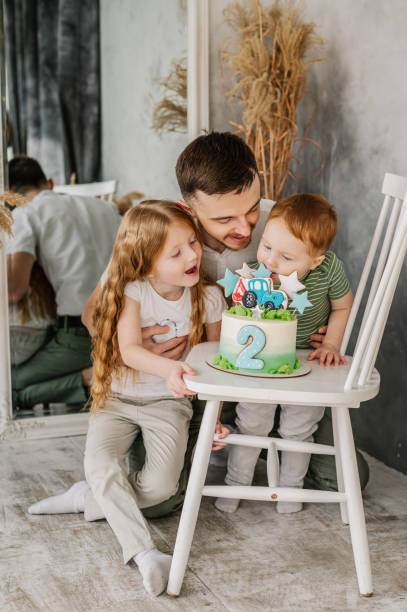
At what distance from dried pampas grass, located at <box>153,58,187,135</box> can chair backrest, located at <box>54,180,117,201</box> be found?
0.30 metres

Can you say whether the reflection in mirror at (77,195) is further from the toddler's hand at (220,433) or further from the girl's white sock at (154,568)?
the girl's white sock at (154,568)

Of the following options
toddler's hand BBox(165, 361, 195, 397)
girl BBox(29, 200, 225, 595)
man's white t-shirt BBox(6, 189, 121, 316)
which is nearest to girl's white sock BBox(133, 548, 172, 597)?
girl BBox(29, 200, 225, 595)

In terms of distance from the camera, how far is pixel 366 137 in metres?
2.33

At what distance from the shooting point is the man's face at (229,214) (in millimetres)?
1869

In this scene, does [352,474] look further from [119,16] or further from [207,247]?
[119,16]

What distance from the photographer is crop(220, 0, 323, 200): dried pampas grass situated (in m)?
2.47

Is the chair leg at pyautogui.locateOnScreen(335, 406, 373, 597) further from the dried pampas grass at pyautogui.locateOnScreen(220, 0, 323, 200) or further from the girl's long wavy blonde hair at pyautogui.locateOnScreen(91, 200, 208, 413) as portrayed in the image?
the dried pampas grass at pyautogui.locateOnScreen(220, 0, 323, 200)

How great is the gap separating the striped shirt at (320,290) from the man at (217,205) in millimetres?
37

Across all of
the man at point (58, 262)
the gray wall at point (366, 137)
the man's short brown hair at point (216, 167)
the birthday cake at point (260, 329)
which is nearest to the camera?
the birthday cake at point (260, 329)

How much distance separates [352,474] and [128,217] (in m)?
0.88

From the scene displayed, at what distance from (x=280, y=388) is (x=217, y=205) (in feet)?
2.05

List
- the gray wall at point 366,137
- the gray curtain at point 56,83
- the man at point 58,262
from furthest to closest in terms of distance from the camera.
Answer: the man at point 58,262
the gray curtain at point 56,83
the gray wall at point 366,137

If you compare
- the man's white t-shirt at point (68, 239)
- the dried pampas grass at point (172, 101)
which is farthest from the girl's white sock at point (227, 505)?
the dried pampas grass at point (172, 101)

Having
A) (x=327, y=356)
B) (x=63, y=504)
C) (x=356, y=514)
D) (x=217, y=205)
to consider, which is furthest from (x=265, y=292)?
(x=63, y=504)
